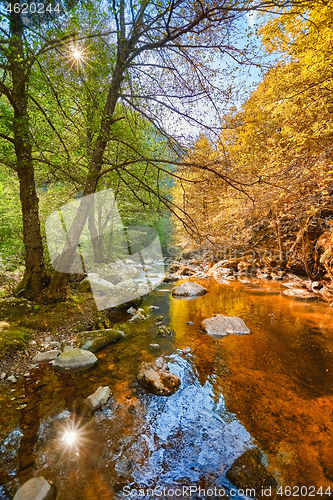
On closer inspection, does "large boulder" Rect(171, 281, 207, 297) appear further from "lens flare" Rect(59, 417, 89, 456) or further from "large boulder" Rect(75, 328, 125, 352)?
"lens flare" Rect(59, 417, 89, 456)

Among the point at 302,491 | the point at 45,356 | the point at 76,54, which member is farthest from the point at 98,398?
the point at 76,54

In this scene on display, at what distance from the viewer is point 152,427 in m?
2.96

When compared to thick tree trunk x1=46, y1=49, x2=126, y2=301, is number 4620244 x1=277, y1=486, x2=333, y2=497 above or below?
below

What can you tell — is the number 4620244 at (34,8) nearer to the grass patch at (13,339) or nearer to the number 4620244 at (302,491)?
the grass patch at (13,339)

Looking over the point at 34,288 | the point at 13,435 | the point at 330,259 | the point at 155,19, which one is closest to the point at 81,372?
the point at 13,435

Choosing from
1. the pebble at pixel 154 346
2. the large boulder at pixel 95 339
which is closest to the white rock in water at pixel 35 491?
the large boulder at pixel 95 339

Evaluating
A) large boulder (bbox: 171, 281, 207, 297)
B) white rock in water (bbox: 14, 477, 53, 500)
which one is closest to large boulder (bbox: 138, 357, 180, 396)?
white rock in water (bbox: 14, 477, 53, 500)

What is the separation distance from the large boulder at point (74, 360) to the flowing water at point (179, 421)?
6.7 inches

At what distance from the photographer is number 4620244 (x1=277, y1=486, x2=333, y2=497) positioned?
210 centimetres

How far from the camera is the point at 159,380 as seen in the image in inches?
148

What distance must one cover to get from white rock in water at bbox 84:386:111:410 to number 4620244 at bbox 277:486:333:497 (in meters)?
2.45

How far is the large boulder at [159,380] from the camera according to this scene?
3.62 metres

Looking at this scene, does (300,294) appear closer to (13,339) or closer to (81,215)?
(81,215)

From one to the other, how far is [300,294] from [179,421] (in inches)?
291
